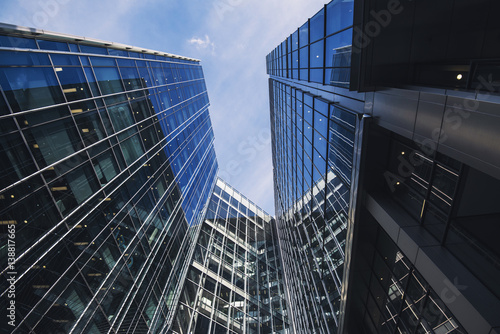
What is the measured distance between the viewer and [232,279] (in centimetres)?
2772

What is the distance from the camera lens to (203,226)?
105ft

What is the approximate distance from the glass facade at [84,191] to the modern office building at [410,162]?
45.1ft

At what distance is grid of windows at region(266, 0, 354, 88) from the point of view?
10.4 m

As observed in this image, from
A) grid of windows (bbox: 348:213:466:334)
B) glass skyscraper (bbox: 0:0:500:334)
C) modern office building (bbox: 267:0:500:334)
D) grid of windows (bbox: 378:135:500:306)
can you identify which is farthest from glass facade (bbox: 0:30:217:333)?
grid of windows (bbox: 378:135:500:306)

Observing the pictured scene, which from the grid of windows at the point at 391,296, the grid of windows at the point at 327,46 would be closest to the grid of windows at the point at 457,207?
the grid of windows at the point at 391,296

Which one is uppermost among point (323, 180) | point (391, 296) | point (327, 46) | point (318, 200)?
point (327, 46)

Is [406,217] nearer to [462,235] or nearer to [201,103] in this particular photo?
[462,235]

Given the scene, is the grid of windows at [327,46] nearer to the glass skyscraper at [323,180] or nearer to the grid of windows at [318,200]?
the glass skyscraper at [323,180]

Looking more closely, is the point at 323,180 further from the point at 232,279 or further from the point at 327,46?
the point at 232,279

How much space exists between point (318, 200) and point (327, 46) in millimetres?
10347

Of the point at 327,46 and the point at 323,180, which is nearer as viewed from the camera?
the point at 327,46

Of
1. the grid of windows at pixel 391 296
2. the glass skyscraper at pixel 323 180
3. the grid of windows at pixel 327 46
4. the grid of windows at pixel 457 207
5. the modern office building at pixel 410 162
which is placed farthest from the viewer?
the grid of windows at pixel 327 46

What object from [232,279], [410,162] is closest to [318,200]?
[410,162]

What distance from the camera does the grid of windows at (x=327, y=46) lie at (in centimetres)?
1041
